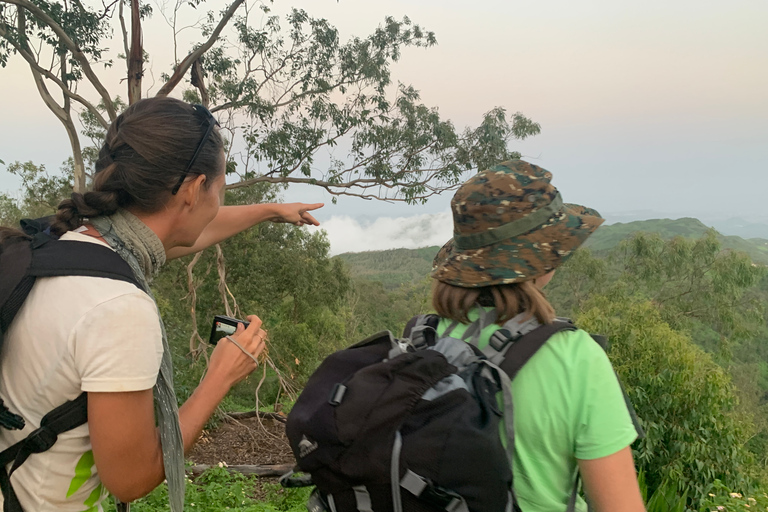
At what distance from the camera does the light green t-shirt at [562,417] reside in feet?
2.98

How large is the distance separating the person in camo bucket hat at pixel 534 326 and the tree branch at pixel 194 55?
6.81 m

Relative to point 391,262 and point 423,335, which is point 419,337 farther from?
point 391,262

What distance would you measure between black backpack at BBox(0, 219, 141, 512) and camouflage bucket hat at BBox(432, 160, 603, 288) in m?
0.69

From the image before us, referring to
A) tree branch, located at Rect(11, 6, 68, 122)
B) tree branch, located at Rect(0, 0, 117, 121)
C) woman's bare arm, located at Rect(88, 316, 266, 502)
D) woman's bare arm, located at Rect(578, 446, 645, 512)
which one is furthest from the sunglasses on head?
tree branch, located at Rect(11, 6, 68, 122)

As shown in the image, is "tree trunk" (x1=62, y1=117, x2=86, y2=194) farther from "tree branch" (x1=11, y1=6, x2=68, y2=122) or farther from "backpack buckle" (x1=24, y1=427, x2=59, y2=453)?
"backpack buckle" (x1=24, y1=427, x2=59, y2=453)

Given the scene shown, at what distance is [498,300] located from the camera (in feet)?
3.57

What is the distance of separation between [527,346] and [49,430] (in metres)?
0.90

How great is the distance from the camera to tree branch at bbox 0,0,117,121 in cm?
635

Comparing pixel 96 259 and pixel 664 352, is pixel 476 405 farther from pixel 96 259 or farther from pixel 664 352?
pixel 664 352

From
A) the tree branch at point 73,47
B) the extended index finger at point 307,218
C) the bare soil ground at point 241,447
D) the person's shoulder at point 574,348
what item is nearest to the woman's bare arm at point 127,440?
the person's shoulder at point 574,348

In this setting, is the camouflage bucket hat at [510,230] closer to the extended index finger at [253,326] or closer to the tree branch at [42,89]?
the extended index finger at [253,326]

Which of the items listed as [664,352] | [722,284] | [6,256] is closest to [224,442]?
[664,352]

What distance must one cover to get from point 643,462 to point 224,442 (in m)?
6.01

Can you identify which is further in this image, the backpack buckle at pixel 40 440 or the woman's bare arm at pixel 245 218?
the woman's bare arm at pixel 245 218
